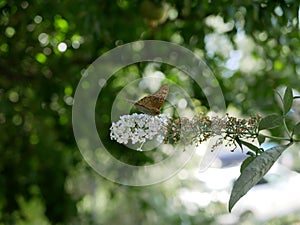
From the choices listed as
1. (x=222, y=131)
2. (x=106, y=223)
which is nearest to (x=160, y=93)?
(x=222, y=131)

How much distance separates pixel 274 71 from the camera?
4.25 ft

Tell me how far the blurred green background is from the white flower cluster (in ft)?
1.30

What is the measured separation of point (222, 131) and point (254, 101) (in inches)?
31.2

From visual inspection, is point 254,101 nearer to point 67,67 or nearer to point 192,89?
point 192,89

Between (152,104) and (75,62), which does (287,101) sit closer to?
(152,104)

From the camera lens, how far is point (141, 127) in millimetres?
445

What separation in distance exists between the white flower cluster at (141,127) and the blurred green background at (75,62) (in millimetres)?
398

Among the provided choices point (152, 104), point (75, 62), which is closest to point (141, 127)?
point (152, 104)

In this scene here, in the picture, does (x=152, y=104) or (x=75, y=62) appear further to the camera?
(x=75, y=62)

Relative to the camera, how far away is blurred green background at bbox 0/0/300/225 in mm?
889

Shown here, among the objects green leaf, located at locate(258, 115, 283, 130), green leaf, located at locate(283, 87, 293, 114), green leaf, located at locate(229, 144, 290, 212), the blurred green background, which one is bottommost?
Answer: the blurred green background

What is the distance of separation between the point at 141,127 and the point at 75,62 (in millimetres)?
664

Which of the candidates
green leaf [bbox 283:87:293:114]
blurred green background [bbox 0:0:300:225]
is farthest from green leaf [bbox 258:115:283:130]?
blurred green background [bbox 0:0:300:225]

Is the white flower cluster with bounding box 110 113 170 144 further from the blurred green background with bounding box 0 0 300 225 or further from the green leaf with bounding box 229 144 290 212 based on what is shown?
the blurred green background with bounding box 0 0 300 225
